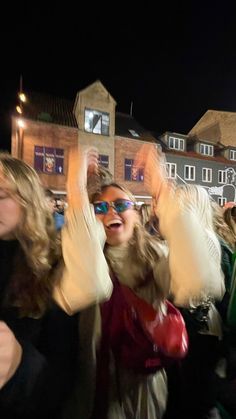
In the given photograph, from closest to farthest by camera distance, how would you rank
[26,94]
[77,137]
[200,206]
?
1. [200,206]
2. [26,94]
3. [77,137]

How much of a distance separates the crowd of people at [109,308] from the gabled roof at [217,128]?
1542cm

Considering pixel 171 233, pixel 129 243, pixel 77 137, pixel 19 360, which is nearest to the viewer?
pixel 19 360

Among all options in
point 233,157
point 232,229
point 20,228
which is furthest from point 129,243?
point 233,157

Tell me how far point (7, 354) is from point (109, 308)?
1.44ft

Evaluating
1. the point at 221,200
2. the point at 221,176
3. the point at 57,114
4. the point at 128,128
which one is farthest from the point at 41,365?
the point at 221,176

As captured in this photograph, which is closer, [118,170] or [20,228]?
[20,228]

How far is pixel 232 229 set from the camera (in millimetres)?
2342

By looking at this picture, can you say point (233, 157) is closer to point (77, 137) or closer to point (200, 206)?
point (77, 137)

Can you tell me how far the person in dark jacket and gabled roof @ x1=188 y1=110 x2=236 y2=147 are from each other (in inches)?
613

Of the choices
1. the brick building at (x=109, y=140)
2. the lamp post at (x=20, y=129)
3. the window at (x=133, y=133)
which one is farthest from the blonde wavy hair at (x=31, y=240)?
the window at (x=133, y=133)

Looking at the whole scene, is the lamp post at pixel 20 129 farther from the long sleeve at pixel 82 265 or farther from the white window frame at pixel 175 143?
the long sleeve at pixel 82 265

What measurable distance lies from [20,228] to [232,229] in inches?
68.2

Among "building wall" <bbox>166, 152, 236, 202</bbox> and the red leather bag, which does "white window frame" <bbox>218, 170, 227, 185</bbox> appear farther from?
the red leather bag

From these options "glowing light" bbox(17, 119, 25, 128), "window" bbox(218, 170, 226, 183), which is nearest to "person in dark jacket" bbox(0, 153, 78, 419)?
"glowing light" bbox(17, 119, 25, 128)
